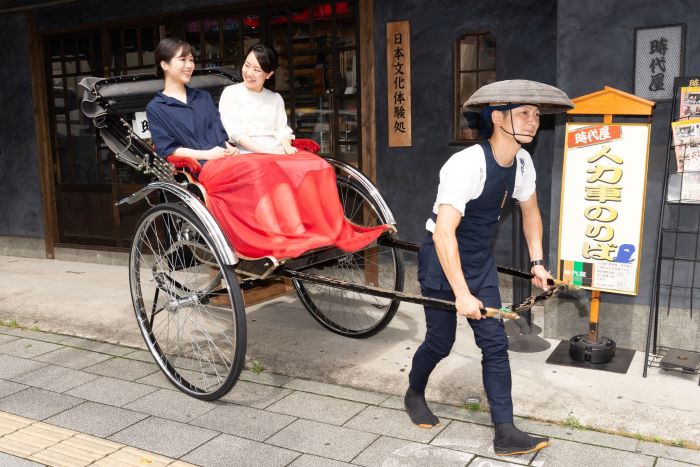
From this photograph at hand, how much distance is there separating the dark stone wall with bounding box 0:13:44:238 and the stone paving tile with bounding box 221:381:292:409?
579 centimetres

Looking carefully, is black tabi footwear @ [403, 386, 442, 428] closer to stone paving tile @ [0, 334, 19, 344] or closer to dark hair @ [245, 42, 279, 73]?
dark hair @ [245, 42, 279, 73]

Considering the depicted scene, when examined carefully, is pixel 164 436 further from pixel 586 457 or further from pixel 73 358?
pixel 586 457

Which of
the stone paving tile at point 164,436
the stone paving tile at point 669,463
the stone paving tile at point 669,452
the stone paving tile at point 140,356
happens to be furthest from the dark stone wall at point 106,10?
the stone paving tile at point 669,463

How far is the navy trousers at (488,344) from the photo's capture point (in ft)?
11.7

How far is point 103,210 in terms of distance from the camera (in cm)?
885

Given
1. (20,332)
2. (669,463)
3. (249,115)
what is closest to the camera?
(669,463)

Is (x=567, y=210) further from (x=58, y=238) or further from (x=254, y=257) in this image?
(x=58, y=238)

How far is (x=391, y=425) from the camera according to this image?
4.06m

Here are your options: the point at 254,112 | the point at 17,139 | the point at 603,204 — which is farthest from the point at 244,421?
the point at 17,139

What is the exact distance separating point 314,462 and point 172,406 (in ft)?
4.20

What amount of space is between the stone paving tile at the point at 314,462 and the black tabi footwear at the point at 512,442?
2.71ft

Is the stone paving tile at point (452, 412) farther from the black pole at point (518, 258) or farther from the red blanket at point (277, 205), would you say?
the black pole at point (518, 258)

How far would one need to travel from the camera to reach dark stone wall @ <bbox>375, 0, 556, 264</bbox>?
5.94 m

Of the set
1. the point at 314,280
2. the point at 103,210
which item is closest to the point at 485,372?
the point at 314,280
